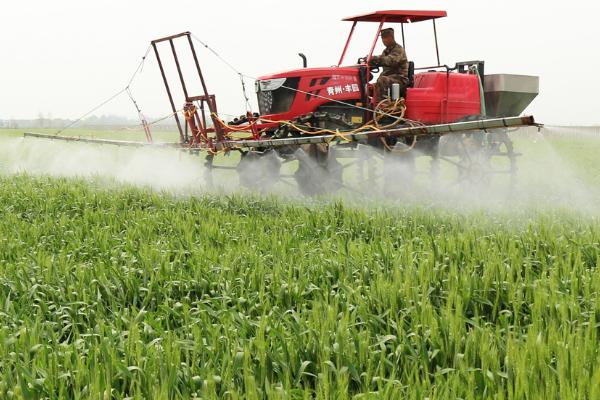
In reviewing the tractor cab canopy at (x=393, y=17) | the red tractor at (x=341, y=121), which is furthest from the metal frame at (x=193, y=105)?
the tractor cab canopy at (x=393, y=17)

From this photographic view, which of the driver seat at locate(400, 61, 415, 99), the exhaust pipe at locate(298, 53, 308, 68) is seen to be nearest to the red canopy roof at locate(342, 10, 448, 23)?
the driver seat at locate(400, 61, 415, 99)

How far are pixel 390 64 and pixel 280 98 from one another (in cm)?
203

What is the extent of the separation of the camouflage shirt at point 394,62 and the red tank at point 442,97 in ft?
1.30

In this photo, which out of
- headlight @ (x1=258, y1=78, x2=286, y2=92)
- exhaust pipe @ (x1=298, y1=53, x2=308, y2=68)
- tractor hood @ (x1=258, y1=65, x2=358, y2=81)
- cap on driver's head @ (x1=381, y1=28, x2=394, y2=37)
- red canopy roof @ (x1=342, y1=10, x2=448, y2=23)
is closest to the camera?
red canopy roof @ (x1=342, y1=10, x2=448, y2=23)

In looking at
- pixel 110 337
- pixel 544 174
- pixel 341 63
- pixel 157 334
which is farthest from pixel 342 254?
pixel 544 174

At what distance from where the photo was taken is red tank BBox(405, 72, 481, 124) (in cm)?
1189

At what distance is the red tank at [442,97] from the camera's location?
11891mm

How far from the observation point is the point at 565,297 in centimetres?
430

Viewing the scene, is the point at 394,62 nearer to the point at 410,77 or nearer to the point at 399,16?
the point at 410,77

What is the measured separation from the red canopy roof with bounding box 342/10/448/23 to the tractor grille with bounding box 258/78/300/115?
146 centimetres

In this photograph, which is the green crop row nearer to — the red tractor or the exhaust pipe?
the red tractor

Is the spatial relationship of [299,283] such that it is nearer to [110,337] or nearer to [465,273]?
[465,273]

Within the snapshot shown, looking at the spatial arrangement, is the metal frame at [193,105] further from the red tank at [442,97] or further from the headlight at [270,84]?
the red tank at [442,97]

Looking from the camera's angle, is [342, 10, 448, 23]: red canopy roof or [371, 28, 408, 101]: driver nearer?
[342, 10, 448, 23]: red canopy roof
